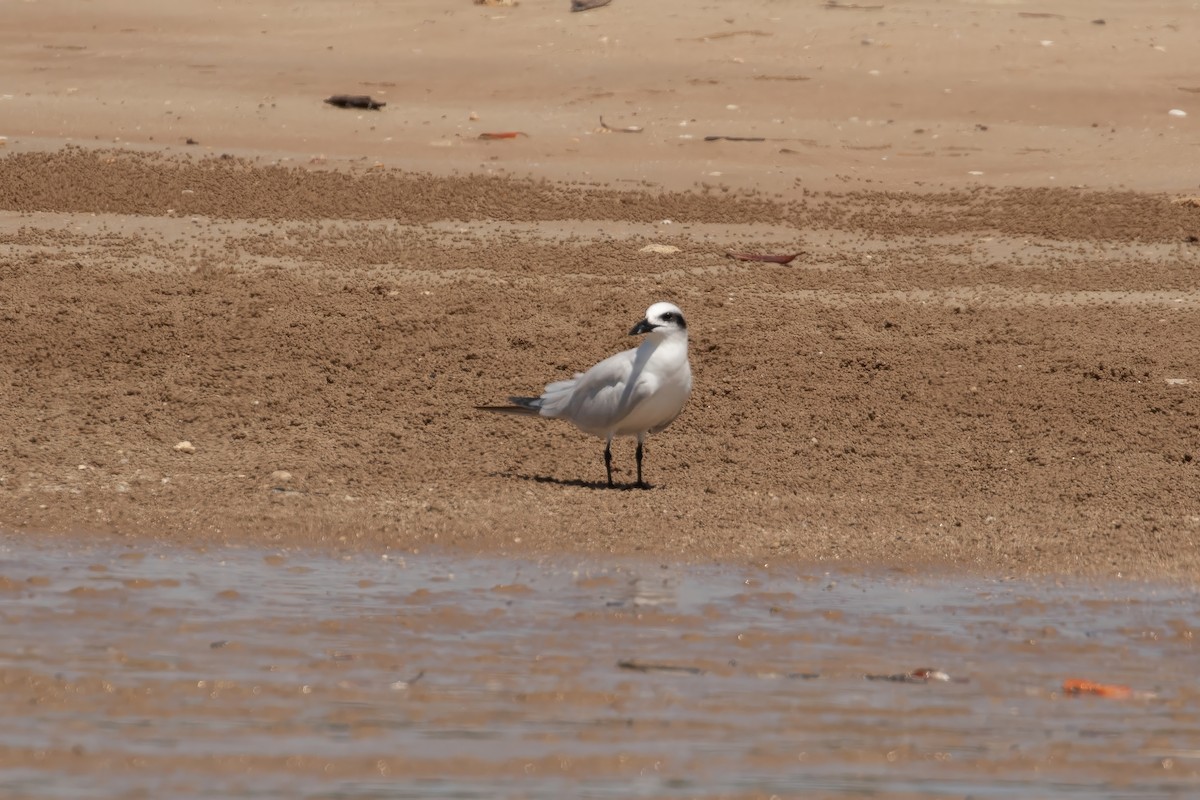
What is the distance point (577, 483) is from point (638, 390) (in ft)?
1.77

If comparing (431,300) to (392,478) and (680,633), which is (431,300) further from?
(680,633)

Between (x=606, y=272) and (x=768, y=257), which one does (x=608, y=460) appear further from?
(x=768, y=257)

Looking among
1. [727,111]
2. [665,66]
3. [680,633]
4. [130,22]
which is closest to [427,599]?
[680,633]

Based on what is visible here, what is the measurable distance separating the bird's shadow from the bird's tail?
0.31 metres

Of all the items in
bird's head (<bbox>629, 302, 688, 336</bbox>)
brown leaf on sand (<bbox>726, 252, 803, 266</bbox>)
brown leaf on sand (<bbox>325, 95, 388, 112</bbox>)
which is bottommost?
brown leaf on sand (<bbox>726, 252, 803, 266</bbox>)

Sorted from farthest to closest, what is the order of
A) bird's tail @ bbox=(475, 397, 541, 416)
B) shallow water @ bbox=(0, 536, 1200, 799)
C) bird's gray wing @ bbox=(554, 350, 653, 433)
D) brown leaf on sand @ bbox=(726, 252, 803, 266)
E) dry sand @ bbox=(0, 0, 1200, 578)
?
brown leaf on sand @ bbox=(726, 252, 803, 266) → bird's tail @ bbox=(475, 397, 541, 416) → bird's gray wing @ bbox=(554, 350, 653, 433) → dry sand @ bbox=(0, 0, 1200, 578) → shallow water @ bbox=(0, 536, 1200, 799)

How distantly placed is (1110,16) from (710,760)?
13804 millimetres

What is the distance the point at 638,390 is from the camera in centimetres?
748

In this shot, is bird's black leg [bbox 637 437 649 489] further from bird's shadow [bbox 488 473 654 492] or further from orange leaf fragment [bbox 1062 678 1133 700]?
orange leaf fragment [bbox 1062 678 1133 700]

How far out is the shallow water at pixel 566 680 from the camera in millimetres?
4145

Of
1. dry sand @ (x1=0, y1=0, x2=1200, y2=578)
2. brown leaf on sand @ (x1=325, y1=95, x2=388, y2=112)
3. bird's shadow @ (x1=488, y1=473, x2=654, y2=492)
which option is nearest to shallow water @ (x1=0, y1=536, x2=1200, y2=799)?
dry sand @ (x1=0, y1=0, x2=1200, y2=578)

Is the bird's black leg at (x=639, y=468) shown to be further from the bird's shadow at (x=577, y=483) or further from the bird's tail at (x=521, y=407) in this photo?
the bird's tail at (x=521, y=407)

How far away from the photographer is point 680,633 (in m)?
5.43

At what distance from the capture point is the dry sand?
724cm
